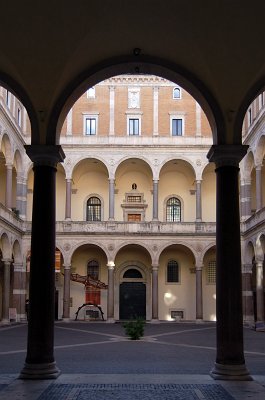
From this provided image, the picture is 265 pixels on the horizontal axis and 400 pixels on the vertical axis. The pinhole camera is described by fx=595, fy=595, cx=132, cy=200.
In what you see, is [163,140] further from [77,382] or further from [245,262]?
[77,382]

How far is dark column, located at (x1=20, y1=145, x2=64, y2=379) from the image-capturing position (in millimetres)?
10523

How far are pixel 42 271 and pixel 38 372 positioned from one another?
1766 millimetres

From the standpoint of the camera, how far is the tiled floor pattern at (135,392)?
912cm

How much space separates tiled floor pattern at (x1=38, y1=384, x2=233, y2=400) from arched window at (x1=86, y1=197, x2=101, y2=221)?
3095 cm

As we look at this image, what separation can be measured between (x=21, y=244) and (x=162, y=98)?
1363cm

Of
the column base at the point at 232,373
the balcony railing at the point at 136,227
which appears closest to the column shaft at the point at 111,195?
the balcony railing at the point at 136,227

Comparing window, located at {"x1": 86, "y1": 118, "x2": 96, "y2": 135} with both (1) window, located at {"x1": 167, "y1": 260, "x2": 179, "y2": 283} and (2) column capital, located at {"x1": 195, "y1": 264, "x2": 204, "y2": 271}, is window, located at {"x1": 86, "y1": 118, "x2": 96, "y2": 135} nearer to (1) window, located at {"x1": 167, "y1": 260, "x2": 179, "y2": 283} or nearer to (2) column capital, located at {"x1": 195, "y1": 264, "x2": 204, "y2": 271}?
(1) window, located at {"x1": 167, "y1": 260, "x2": 179, "y2": 283}

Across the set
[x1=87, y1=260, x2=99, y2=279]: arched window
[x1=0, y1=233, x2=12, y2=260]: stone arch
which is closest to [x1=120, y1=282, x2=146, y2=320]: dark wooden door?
[x1=87, y1=260, x2=99, y2=279]: arched window

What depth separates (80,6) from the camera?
9.76 metres

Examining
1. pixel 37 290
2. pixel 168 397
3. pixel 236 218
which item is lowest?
pixel 168 397

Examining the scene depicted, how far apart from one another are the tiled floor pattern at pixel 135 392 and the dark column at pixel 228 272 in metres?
0.66

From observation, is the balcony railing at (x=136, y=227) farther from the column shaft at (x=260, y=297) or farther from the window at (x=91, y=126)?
the window at (x=91, y=126)

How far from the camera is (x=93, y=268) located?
40531 mm

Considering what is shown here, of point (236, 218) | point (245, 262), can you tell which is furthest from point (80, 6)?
point (245, 262)
